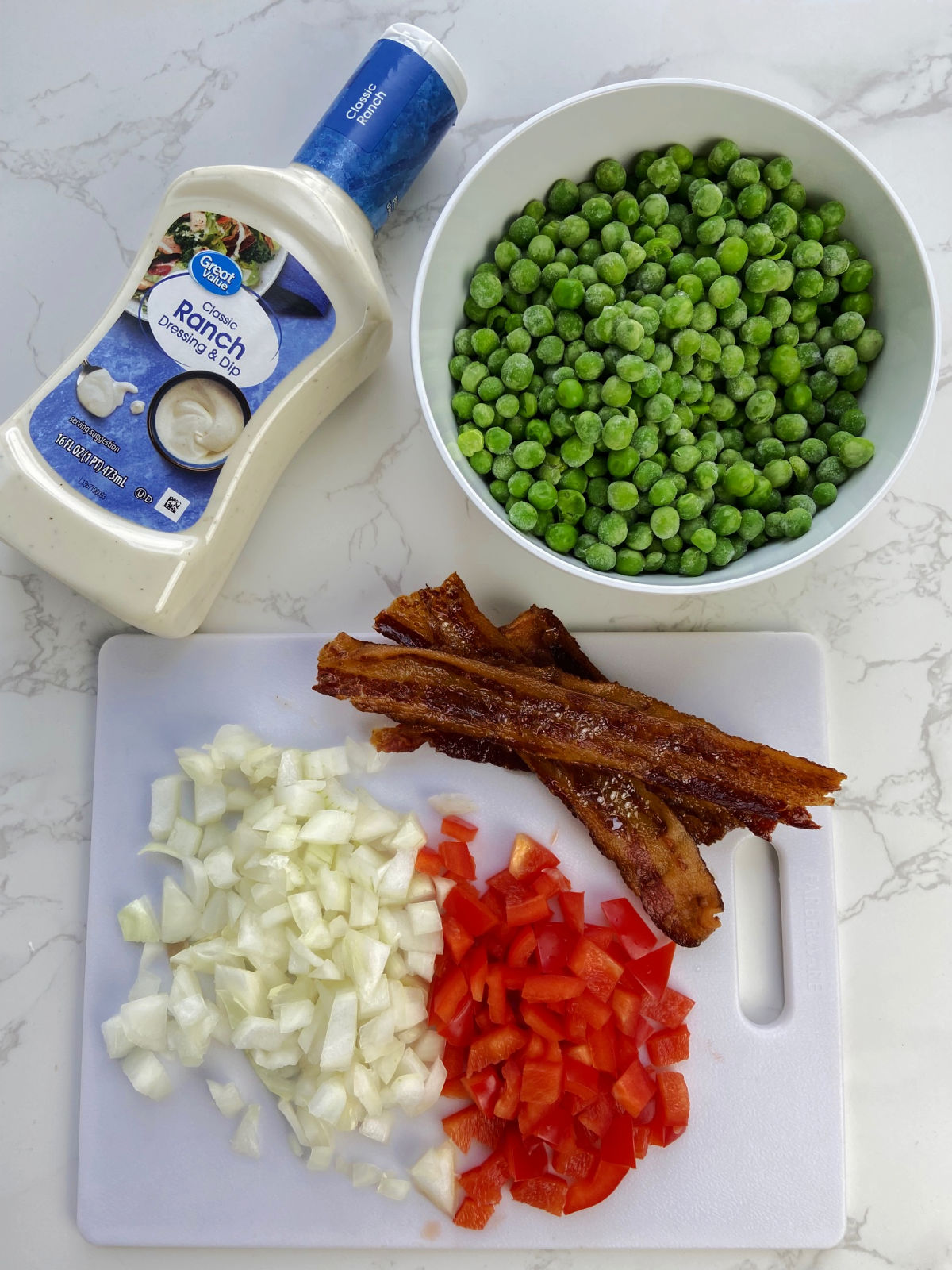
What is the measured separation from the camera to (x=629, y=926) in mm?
1547

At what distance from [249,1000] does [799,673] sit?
3.40ft

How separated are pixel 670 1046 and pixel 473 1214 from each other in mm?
415

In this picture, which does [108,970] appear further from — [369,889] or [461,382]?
[461,382]

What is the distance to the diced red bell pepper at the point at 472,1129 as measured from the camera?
1.54 meters

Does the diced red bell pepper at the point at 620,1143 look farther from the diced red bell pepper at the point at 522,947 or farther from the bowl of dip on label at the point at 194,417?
the bowl of dip on label at the point at 194,417

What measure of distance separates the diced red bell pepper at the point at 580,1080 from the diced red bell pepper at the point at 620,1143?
68mm

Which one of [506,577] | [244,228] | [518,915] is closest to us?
[244,228]

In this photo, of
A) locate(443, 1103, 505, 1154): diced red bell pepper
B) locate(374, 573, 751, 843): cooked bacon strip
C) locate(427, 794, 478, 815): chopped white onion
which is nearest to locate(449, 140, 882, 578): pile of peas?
locate(374, 573, 751, 843): cooked bacon strip

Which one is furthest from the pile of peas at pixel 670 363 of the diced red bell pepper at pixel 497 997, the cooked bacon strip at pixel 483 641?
the diced red bell pepper at pixel 497 997

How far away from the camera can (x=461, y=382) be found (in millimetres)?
1437

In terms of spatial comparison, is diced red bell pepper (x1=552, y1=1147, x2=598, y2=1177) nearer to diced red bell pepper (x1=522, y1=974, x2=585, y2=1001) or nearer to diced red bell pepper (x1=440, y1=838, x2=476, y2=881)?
diced red bell pepper (x1=522, y1=974, x2=585, y2=1001)

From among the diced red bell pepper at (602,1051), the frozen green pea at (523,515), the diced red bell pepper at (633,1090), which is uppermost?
the frozen green pea at (523,515)

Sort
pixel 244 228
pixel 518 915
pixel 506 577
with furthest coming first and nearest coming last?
pixel 506 577 < pixel 518 915 < pixel 244 228

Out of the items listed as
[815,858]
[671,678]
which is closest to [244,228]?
[671,678]
